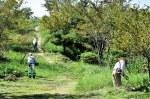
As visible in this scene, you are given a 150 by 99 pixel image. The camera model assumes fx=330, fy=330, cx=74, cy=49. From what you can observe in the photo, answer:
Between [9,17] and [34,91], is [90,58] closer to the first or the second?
[9,17]

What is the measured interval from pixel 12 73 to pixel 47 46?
17.4 m

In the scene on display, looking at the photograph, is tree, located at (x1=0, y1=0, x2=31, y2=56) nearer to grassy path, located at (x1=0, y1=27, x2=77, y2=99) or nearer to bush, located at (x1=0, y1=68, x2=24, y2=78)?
bush, located at (x1=0, y1=68, x2=24, y2=78)

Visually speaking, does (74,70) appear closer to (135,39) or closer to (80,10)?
(80,10)

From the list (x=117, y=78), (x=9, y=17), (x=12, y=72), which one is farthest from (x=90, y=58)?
(x=117, y=78)

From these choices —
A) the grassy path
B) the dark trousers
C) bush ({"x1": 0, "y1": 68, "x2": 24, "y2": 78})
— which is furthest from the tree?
the dark trousers

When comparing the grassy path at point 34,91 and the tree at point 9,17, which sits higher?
the tree at point 9,17

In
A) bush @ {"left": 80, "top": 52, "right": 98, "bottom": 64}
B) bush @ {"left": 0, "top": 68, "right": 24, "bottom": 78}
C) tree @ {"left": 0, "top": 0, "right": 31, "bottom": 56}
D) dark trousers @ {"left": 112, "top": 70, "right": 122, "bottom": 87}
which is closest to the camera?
dark trousers @ {"left": 112, "top": 70, "right": 122, "bottom": 87}

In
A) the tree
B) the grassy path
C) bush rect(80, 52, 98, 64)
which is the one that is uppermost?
the tree

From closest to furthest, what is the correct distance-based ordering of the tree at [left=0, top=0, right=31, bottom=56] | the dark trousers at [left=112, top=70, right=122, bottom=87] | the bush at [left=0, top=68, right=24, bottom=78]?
1. the dark trousers at [left=112, top=70, right=122, bottom=87]
2. the bush at [left=0, top=68, right=24, bottom=78]
3. the tree at [left=0, top=0, right=31, bottom=56]

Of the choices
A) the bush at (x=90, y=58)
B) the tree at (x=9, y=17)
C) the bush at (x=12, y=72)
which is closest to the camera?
the bush at (x=12, y=72)

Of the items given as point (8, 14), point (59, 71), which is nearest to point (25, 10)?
point (8, 14)

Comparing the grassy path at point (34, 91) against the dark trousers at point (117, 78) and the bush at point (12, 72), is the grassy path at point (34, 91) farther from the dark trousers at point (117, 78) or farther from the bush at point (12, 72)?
the bush at point (12, 72)

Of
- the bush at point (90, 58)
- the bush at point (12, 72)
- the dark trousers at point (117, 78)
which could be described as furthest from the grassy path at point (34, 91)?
the bush at point (90, 58)

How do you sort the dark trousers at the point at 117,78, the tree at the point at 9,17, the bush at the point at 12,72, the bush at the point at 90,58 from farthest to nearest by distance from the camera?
the bush at the point at 90,58, the tree at the point at 9,17, the bush at the point at 12,72, the dark trousers at the point at 117,78
